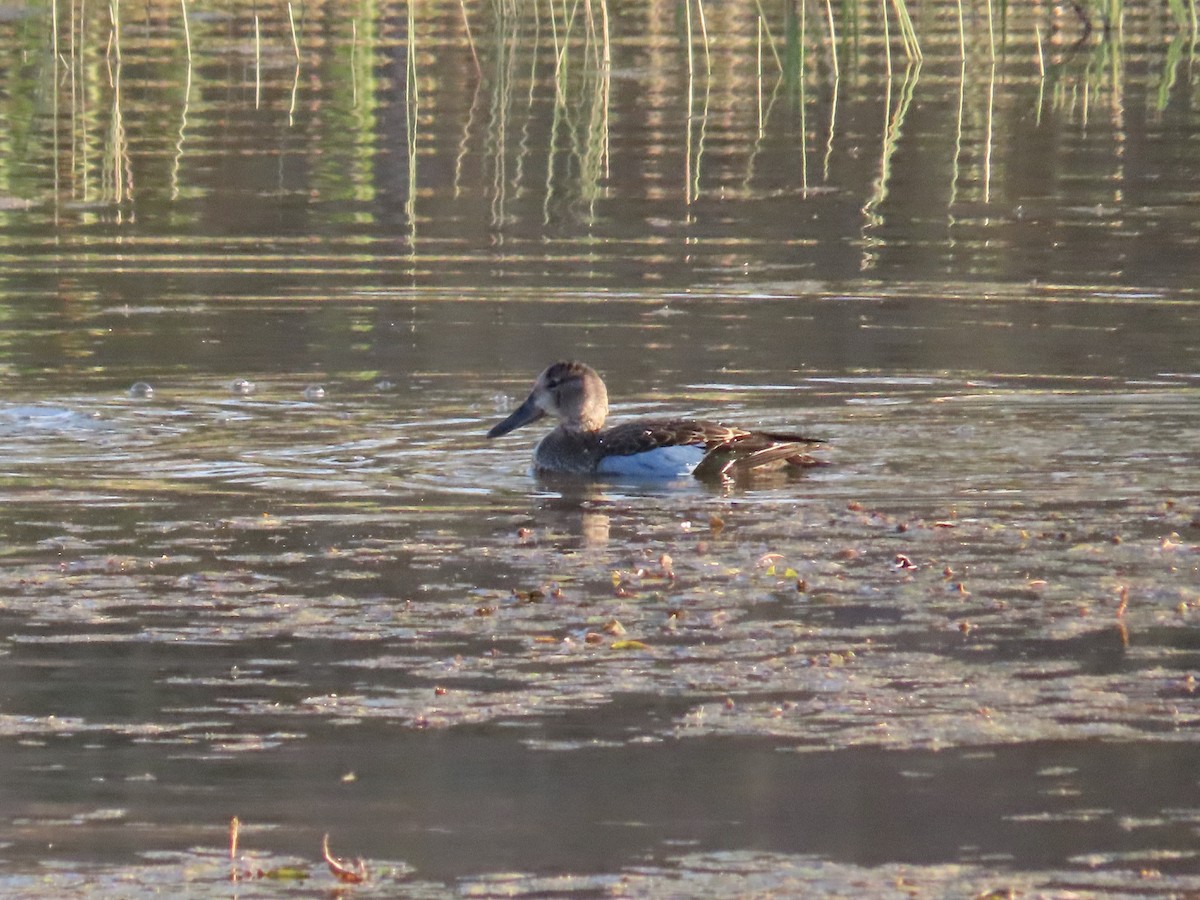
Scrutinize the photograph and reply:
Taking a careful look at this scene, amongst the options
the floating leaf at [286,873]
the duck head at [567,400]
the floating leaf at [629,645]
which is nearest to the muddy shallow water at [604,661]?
the floating leaf at [629,645]

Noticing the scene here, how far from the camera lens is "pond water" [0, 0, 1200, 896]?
5.83 metres

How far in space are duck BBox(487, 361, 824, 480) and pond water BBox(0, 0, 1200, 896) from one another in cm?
15

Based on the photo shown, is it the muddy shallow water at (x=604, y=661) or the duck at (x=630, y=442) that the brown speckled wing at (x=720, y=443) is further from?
the muddy shallow water at (x=604, y=661)

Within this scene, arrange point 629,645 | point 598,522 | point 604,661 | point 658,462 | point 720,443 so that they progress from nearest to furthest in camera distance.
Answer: point 604,661, point 629,645, point 598,522, point 720,443, point 658,462

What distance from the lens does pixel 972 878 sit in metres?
5.36

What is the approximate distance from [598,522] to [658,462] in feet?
3.20

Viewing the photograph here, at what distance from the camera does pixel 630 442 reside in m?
10.4

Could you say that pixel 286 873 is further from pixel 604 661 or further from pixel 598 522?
pixel 598 522

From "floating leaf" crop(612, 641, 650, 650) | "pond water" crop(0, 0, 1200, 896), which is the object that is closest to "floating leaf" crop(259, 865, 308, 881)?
"pond water" crop(0, 0, 1200, 896)

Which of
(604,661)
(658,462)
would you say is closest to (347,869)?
(604,661)

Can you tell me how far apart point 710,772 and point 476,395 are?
646 cm

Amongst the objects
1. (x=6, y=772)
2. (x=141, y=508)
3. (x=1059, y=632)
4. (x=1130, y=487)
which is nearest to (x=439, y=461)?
(x=141, y=508)

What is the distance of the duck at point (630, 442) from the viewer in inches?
401

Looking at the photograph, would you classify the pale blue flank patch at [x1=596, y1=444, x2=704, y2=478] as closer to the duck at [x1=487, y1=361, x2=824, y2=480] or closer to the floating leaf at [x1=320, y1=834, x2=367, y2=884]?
the duck at [x1=487, y1=361, x2=824, y2=480]
